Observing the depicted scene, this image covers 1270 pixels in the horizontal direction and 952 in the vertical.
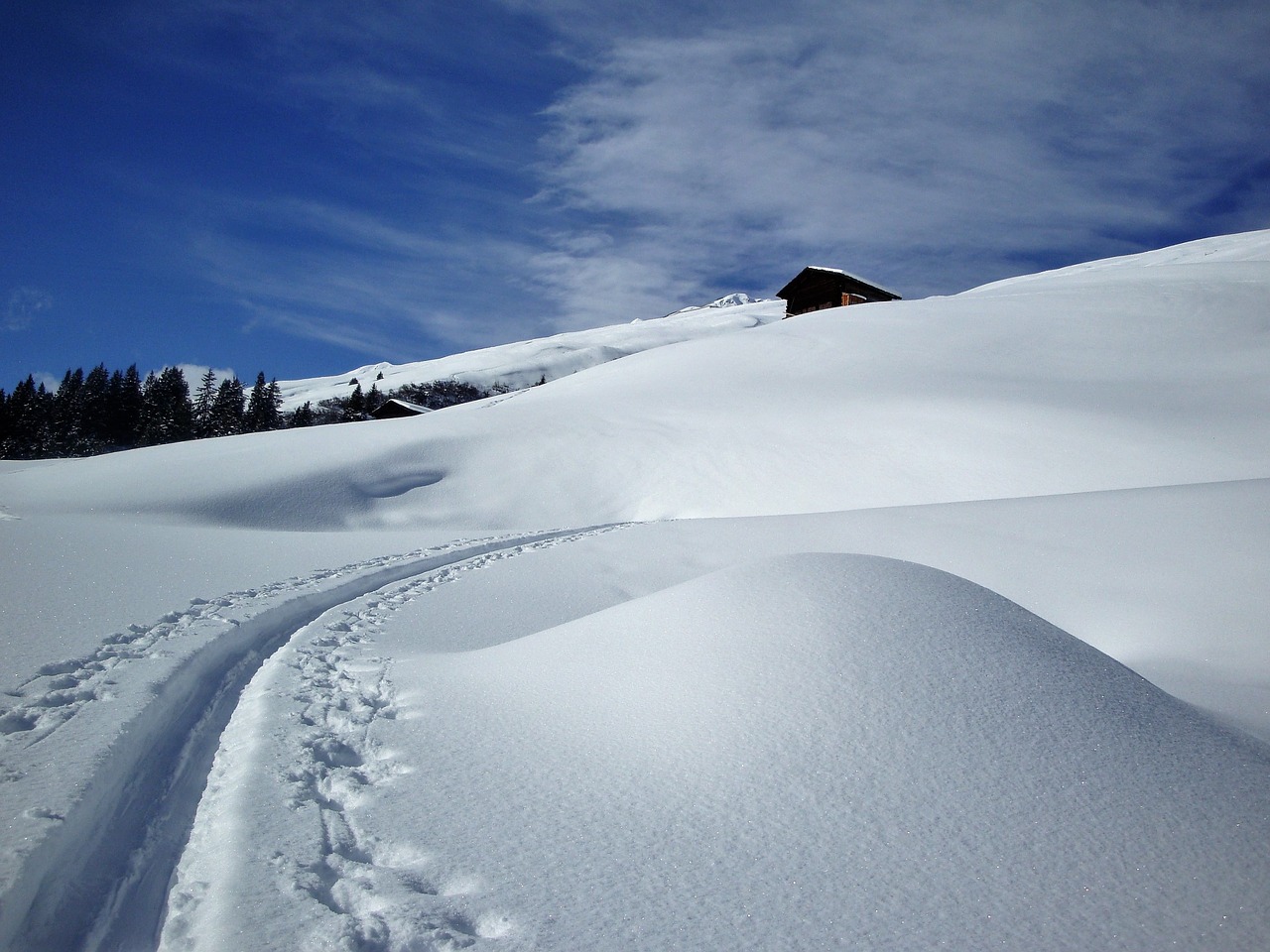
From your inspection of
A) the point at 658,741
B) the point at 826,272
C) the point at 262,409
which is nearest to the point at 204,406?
the point at 262,409

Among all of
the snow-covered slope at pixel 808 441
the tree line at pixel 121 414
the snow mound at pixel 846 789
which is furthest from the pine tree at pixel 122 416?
the snow mound at pixel 846 789

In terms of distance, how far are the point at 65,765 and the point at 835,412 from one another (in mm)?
18158

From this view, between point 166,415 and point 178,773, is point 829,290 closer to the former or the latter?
point 178,773

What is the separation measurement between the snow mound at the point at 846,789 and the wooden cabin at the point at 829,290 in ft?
125

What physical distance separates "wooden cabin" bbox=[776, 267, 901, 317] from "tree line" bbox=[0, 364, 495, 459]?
4483 centimetres

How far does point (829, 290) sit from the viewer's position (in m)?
39.5

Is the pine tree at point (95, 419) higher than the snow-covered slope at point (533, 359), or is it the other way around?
the snow-covered slope at point (533, 359)

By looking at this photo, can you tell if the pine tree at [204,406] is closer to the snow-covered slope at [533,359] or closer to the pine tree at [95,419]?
the pine tree at [95,419]

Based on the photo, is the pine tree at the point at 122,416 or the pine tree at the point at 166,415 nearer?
the pine tree at the point at 166,415

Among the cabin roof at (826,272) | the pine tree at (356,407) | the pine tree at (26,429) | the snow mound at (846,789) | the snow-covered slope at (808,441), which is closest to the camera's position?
the snow mound at (846,789)

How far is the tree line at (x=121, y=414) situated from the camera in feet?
172

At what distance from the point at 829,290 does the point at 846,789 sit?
4042 cm

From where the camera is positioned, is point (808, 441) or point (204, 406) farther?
point (204, 406)

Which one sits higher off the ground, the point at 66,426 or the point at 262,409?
the point at 262,409
